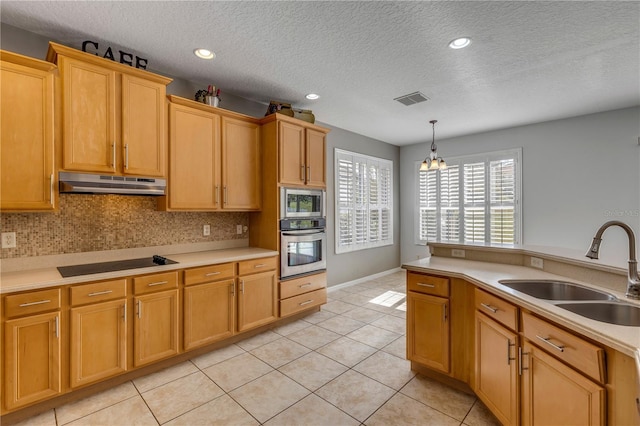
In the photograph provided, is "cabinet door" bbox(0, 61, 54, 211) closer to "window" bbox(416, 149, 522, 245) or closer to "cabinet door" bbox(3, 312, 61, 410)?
"cabinet door" bbox(3, 312, 61, 410)

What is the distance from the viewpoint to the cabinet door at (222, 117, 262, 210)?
322 cm

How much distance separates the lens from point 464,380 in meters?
2.18

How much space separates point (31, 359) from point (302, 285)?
7.96ft

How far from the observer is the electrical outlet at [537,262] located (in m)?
2.24

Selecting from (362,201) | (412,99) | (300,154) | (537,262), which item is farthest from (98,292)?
(362,201)

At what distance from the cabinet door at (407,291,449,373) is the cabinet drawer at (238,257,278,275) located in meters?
1.57

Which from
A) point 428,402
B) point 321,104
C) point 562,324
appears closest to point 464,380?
point 428,402

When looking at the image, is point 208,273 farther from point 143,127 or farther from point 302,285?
point 143,127

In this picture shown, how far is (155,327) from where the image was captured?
2459mm

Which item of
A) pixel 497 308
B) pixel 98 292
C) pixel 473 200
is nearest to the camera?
pixel 497 308

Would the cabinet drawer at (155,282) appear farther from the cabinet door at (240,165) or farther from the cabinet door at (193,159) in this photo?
the cabinet door at (240,165)

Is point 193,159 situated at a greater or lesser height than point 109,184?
greater

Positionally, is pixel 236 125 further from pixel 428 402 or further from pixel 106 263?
pixel 428 402

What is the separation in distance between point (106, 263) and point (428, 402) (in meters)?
2.89
